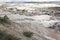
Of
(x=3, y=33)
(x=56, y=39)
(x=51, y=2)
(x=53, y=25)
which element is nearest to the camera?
(x=3, y=33)

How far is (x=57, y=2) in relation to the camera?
54000 mm

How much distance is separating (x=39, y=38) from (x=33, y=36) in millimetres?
476

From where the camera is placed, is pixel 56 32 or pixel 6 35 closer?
pixel 6 35

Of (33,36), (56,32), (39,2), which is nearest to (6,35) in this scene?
(33,36)

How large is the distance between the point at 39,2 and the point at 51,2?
10.8 ft

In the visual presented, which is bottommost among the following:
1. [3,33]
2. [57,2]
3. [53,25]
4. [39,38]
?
[57,2]

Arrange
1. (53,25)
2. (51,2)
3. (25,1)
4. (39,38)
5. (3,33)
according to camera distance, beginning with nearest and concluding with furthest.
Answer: (3,33) → (39,38) → (53,25) → (25,1) → (51,2)

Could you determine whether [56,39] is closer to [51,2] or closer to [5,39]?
[5,39]

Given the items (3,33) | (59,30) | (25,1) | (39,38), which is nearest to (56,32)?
(59,30)

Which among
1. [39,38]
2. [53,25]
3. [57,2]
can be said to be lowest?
[57,2]

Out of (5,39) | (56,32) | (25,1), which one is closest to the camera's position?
(5,39)

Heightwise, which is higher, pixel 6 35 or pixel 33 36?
pixel 6 35

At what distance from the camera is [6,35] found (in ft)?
40.4

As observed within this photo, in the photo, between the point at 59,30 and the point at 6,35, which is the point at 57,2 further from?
the point at 6,35
